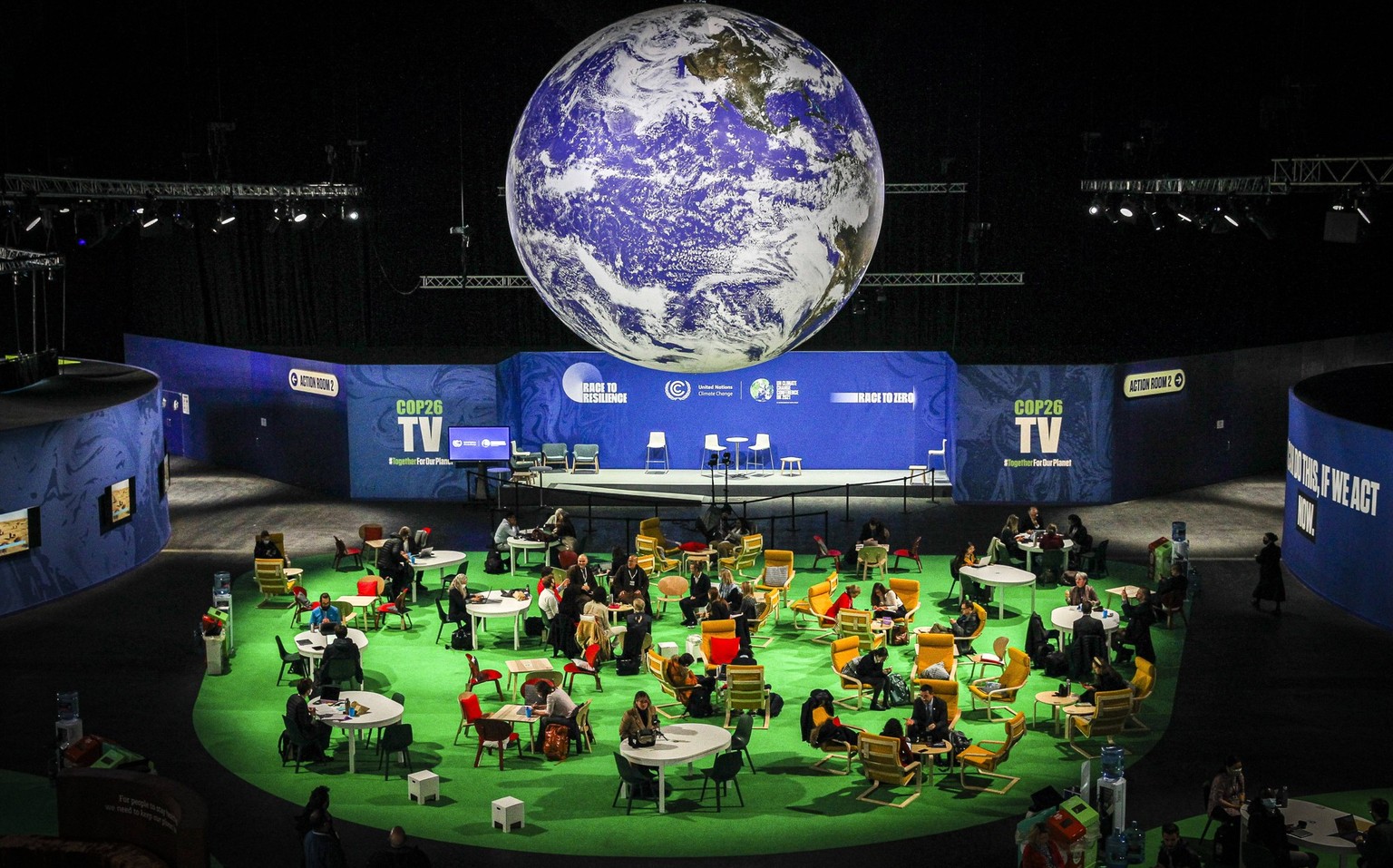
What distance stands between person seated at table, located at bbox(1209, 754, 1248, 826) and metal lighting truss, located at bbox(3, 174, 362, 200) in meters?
17.5

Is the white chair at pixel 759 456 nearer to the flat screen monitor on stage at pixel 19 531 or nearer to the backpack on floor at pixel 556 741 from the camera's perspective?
the flat screen monitor on stage at pixel 19 531

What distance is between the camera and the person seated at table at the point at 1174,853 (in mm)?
10938

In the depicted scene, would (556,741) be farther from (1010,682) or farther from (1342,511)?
(1342,511)

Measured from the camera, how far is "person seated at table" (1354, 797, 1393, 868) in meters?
10.6

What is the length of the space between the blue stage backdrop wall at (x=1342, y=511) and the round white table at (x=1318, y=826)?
8070 mm

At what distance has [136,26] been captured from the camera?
28.8 m

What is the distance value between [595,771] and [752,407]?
15318 mm

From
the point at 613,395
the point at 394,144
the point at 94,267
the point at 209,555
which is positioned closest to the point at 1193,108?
the point at 613,395

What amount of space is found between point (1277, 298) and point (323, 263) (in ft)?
66.2

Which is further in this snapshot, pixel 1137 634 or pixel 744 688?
pixel 1137 634

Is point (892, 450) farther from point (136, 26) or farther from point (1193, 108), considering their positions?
point (136, 26)

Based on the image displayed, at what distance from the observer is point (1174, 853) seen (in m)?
10.9

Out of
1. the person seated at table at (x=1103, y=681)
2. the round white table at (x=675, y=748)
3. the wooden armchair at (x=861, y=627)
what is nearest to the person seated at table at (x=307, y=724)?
the round white table at (x=675, y=748)

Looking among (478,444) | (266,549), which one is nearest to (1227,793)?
(266,549)
